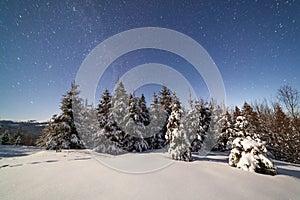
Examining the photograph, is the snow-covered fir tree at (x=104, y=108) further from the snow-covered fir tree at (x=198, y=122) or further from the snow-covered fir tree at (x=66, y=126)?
the snow-covered fir tree at (x=198, y=122)

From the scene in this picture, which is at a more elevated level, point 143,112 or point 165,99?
point 165,99

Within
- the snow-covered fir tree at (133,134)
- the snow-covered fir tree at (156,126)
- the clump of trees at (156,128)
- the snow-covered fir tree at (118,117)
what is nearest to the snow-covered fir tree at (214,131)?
the clump of trees at (156,128)

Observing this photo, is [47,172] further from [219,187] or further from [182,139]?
[182,139]

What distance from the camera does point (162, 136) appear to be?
22391 millimetres

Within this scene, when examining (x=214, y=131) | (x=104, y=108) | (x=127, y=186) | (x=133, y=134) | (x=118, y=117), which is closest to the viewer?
(x=127, y=186)

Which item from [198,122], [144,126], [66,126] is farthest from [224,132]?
[66,126]

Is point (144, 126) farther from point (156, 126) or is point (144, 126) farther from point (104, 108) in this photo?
point (104, 108)

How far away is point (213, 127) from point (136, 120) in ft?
46.1

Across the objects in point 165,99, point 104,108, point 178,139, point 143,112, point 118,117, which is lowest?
point 178,139

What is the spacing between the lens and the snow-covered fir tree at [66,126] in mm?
15172

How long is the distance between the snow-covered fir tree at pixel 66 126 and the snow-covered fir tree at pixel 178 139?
1241cm

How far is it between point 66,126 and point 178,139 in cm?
1318

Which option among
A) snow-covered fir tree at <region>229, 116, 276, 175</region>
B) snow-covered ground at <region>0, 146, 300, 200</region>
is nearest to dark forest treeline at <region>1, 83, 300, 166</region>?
snow-covered fir tree at <region>229, 116, 276, 175</region>

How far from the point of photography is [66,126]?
15.5 m
